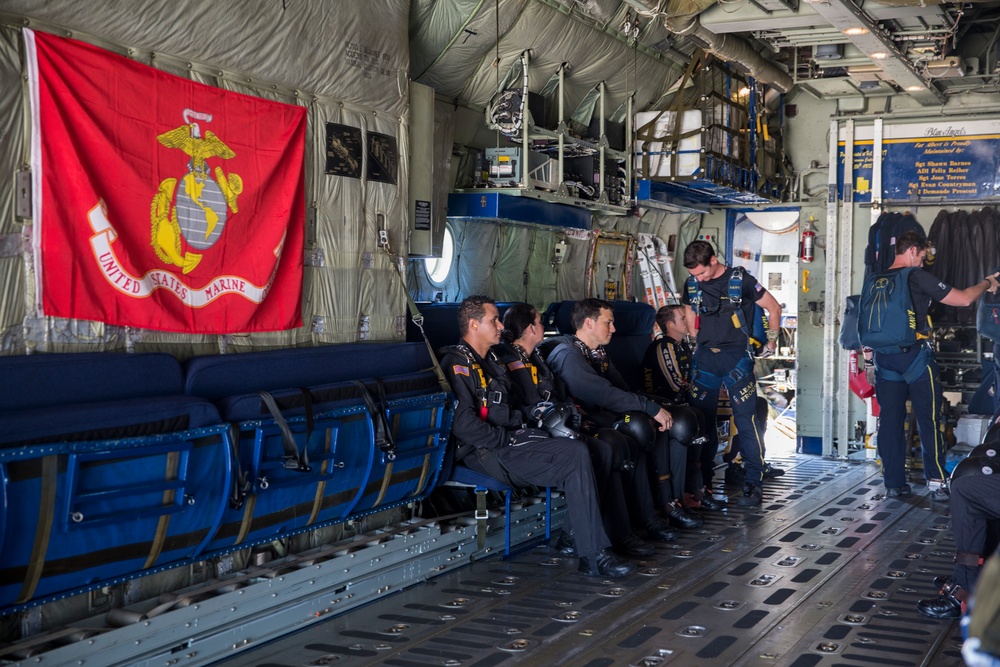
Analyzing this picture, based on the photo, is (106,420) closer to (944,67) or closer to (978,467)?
(978,467)

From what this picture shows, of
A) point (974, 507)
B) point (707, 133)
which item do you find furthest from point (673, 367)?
point (974, 507)

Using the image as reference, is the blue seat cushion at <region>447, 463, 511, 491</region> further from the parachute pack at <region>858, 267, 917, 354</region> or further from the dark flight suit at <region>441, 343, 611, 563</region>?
the parachute pack at <region>858, 267, 917, 354</region>

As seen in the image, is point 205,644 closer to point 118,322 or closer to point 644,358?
point 118,322

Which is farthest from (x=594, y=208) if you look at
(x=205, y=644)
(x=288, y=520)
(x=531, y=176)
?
(x=205, y=644)

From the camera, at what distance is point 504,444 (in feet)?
19.7

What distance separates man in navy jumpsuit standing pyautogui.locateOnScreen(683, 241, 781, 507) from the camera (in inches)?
312

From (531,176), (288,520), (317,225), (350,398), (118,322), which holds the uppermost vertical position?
(531,176)

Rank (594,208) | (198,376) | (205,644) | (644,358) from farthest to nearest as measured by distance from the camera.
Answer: (594,208), (644,358), (198,376), (205,644)

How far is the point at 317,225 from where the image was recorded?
19.3 feet

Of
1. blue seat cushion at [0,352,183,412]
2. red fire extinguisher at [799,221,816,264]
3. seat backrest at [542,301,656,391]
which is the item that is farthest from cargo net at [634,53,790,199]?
blue seat cushion at [0,352,183,412]

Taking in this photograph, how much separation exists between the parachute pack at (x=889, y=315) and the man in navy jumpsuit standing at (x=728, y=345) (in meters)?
0.89

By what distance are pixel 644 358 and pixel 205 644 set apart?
16.3 feet

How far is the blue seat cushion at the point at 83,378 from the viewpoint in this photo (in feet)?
12.8

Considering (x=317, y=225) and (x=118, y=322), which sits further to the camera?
(x=317, y=225)
